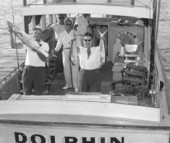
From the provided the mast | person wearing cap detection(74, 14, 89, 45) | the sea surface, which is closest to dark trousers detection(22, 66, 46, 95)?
person wearing cap detection(74, 14, 89, 45)

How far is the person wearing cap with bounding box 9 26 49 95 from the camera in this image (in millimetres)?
6281

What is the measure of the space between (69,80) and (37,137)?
2.84m

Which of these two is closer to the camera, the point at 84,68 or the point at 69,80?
the point at 84,68

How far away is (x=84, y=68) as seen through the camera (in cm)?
631

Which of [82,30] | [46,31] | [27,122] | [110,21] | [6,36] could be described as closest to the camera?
[27,122]

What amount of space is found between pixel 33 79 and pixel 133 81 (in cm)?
Result: 199

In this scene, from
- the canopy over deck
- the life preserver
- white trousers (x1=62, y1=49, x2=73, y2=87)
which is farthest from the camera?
the life preserver

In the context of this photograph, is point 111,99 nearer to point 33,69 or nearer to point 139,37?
point 33,69

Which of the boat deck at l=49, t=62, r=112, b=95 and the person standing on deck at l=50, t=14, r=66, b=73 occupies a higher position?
the person standing on deck at l=50, t=14, r=66, b=73

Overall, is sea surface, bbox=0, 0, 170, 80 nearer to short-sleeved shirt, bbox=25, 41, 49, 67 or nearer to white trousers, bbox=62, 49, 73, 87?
white trousers, bbox=62, 49, 73, 87

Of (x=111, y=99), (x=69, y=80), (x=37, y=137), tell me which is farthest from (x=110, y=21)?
(x=37, y=137)

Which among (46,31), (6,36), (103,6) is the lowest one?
(6,36)

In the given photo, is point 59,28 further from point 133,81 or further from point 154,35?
point 154,35

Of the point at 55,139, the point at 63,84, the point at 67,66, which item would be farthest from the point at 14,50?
the point at 55,139
